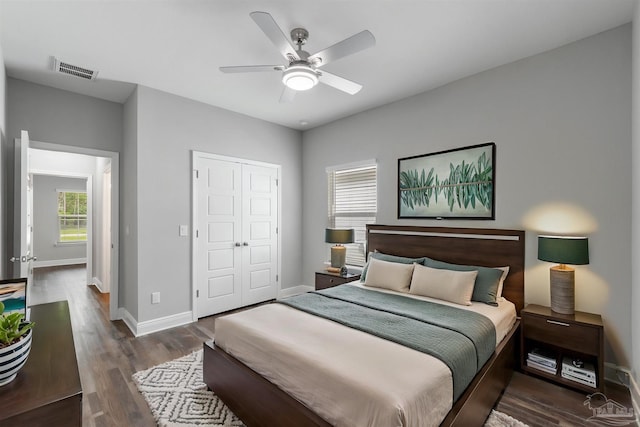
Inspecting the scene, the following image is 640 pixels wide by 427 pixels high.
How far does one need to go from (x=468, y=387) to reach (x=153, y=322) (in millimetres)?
3297

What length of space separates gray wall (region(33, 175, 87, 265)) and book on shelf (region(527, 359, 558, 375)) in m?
10.4

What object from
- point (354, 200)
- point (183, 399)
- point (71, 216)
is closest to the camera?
point (183, 399)

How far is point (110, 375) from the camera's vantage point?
254cm

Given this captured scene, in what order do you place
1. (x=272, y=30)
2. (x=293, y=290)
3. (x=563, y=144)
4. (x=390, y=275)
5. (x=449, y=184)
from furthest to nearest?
(x=293, y=290), (x=449, y=184), (x=390, y=275), (x=563, y=144), (x=272, y=30)

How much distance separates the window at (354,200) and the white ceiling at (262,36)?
4.11ft

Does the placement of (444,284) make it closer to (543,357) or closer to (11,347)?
(543,357)

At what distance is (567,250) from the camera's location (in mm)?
2385

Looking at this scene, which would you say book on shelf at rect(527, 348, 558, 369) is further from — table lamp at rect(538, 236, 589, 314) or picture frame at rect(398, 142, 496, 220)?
picture frame at rect(398, 142, 496, 220)

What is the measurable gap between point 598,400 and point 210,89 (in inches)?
180

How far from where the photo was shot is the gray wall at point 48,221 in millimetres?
7855

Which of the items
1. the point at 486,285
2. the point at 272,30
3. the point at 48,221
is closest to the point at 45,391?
the point at 272,30

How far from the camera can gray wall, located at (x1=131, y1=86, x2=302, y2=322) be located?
3439 millimetres

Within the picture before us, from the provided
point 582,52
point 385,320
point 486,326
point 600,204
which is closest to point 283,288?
point 385,320

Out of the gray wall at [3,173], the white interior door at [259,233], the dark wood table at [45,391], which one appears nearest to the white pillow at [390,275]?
the white interior door at [259,233]
